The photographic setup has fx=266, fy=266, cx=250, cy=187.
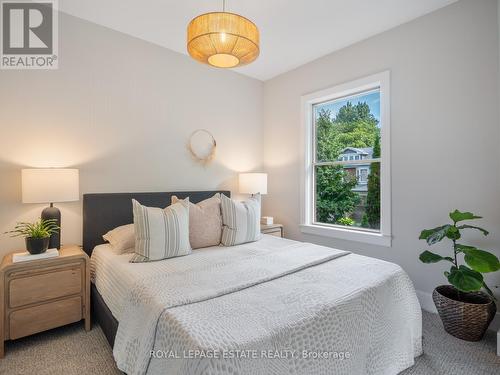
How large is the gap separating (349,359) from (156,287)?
1.09 meters

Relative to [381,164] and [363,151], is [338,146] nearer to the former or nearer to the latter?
[363,151]

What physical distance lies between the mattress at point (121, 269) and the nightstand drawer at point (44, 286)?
0.17 meters

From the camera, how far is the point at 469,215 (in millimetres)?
2004

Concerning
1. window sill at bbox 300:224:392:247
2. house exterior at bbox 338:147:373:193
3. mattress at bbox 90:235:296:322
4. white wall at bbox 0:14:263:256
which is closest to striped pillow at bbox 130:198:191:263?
mattress at bbox 90:235:296:322

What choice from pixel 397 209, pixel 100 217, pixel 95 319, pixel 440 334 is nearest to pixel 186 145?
pixel 100 217

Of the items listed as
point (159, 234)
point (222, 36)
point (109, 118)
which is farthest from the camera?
point (109, 118)

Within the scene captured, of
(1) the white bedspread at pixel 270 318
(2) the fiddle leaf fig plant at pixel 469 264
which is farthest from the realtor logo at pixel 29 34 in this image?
(2) the fiddle leaf fig plant at pixel 469 264

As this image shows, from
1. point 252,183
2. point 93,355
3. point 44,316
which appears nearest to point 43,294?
Result: point 44,316

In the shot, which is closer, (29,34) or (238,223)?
(29,34)

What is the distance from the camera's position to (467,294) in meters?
2.17

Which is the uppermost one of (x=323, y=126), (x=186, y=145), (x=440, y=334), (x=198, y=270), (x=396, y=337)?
(x=323, y=126)

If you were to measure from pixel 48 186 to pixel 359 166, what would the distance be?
3.03 metres

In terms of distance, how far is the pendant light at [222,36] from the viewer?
156cm

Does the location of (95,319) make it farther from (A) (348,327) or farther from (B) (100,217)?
(A) (348,327)
